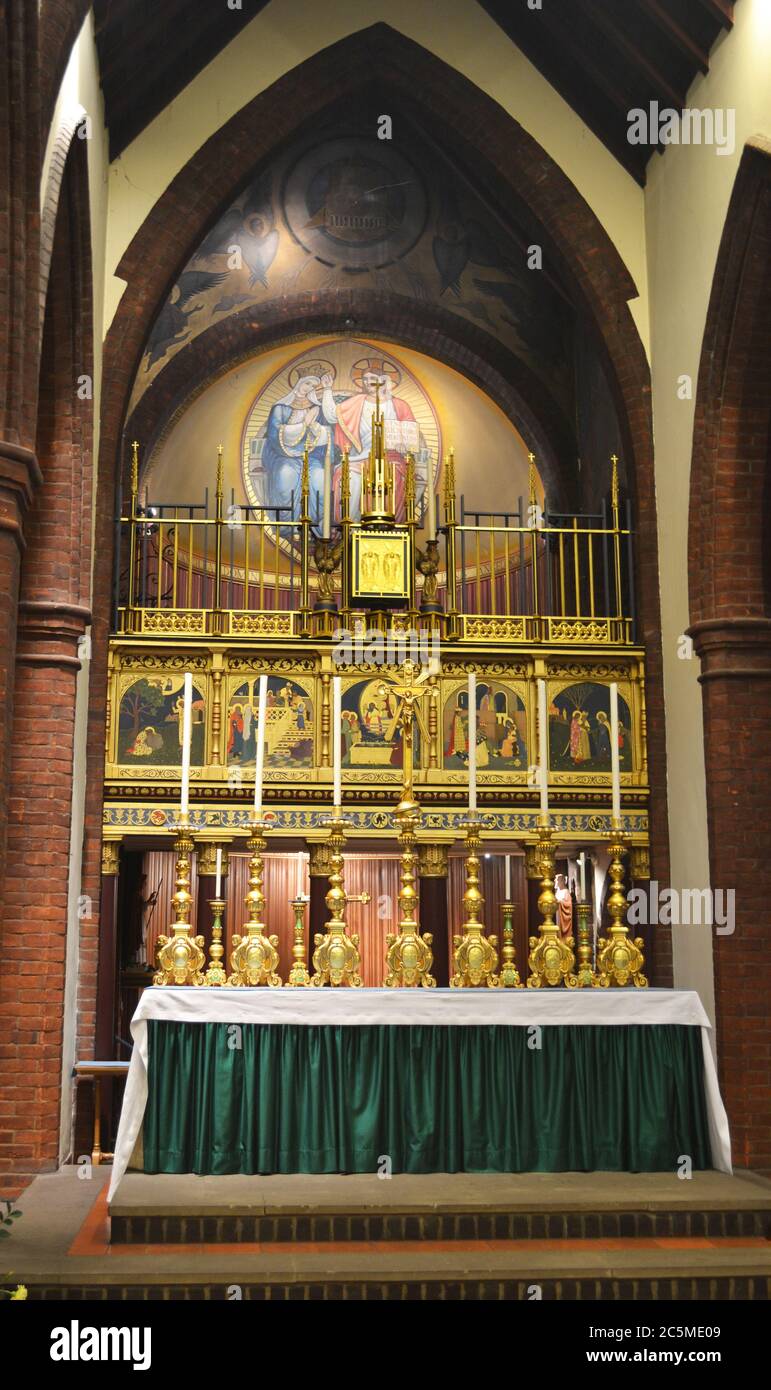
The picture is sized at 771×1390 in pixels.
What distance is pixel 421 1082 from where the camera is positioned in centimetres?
741

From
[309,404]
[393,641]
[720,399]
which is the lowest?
[393,641]

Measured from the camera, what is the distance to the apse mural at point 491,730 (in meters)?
10.8

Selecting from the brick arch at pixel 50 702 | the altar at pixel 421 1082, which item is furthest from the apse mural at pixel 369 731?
the altar at pixel 421 1082

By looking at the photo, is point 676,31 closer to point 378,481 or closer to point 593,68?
point 593,68

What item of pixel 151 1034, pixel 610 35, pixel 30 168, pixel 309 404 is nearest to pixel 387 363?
pixel 309 404

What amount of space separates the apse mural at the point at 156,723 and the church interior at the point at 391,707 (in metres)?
0.03

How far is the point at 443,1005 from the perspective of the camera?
7375 millimetres

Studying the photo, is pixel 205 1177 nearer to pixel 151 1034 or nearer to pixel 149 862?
pixel 151 1034

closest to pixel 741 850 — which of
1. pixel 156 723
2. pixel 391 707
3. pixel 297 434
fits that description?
pixel 391 707

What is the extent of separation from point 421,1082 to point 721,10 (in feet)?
22.7

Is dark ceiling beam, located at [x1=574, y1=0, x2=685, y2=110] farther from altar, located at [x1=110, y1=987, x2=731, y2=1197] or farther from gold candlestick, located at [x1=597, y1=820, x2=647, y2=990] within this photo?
altar, located at [x1=110, y1=987, x2=731, y2=1197]

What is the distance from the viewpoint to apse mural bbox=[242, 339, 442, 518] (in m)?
15.4

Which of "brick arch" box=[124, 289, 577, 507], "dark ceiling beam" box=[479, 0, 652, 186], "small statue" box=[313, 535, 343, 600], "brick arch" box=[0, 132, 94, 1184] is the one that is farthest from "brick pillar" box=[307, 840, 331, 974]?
"dark ceiling beam" box=[479, 0, 652, 186]

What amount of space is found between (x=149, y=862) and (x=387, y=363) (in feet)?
20.0
